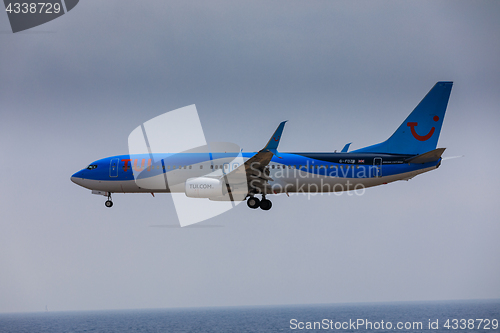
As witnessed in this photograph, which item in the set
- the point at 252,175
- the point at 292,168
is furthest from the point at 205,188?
the point at 292,168

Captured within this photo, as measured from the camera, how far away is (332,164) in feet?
113

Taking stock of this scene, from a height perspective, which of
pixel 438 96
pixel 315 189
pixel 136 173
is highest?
pixel 438 96

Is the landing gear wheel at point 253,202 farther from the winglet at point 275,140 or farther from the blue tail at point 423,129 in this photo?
the blue tail at point 423,129

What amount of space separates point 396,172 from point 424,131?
172 inches

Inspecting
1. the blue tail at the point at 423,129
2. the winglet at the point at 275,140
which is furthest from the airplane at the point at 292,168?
the winglet at the point at 275,140

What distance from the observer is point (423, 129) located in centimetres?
3588

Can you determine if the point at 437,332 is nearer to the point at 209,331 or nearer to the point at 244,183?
the point at 209,331

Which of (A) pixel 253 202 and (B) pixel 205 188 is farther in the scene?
(A) pixel 253 202

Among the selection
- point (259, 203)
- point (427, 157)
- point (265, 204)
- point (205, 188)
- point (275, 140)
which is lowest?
point (265, 204)

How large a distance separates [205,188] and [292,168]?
250 inches

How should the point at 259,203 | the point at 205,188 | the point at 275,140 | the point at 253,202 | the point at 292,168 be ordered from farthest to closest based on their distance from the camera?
the point at 259,203, the point at 253,202, the point at 292,168, the point at 205,188, the point at 275,140

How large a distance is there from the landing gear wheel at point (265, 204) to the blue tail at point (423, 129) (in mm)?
7425

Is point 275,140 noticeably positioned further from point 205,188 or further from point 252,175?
point 205,188

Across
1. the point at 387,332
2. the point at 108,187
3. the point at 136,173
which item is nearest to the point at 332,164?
the point at 136,173
